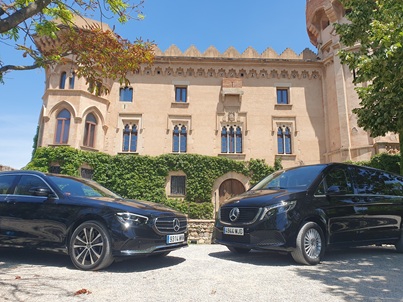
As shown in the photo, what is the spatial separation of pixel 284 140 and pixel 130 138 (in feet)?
36.1

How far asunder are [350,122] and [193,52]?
39.7 feet

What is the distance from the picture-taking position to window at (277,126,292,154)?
2039cm

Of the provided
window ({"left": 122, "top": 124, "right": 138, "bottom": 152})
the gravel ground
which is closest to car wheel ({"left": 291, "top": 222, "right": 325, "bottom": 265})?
the gravel ground

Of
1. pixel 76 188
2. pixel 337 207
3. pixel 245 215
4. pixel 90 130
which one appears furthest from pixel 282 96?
pixel 76 188

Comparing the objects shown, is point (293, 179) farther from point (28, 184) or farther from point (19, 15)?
point (19, 15)

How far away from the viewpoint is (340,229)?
5.38m

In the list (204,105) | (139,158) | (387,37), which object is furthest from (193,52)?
(387,37)

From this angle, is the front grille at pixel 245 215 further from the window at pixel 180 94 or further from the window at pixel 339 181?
the window at pixel 180 94

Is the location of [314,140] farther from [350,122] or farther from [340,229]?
[340,229]

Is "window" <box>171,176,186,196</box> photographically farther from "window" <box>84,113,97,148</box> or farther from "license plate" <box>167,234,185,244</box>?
"license plate" <box>167,234,185,244</box>

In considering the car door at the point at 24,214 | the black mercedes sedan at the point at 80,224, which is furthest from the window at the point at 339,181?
the car door at the point at 24,214

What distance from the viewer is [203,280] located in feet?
12.8

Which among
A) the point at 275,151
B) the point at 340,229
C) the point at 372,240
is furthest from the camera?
the point at 275,151

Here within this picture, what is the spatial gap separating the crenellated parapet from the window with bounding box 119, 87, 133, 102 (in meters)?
3.72
